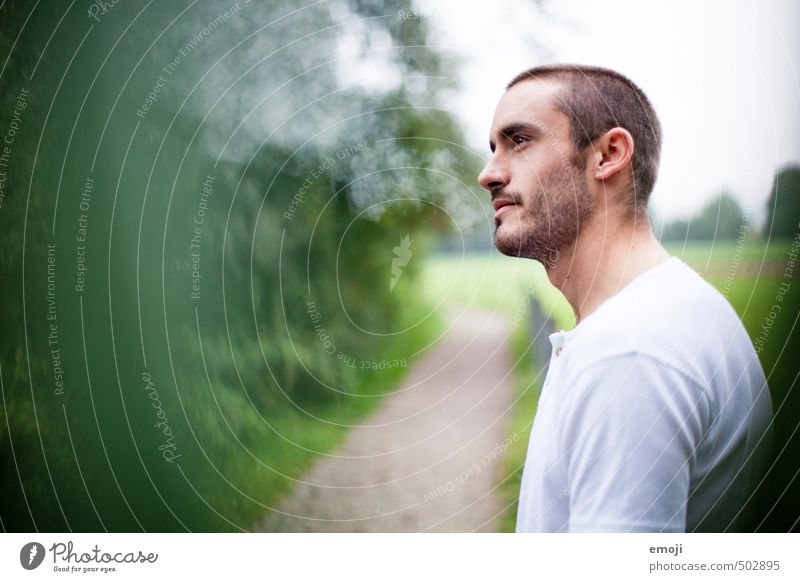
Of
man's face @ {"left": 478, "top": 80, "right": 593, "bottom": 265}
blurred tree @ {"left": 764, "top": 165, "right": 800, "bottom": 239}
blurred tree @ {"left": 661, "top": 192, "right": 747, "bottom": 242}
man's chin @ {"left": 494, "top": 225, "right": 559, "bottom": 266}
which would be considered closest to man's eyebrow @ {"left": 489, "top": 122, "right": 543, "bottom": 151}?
man's face @ {"left": 478, "top": 80, "right": 593, "bottom": 265}

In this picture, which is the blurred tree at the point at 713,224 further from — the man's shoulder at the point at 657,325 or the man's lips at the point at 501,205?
the man's lips at the point at 501,205

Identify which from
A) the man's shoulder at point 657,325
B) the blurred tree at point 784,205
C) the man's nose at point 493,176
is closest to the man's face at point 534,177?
the man's nose at point 493,176

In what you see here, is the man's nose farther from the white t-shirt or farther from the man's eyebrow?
the white t-shirt

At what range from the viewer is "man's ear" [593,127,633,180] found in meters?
1.00

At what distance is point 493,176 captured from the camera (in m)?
1.05

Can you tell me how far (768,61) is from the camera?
44.3 inches

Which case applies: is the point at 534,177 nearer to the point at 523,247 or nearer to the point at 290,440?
the point at 523,247

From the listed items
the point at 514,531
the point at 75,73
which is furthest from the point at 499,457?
the point at 75,73

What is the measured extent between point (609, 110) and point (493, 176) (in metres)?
0.19

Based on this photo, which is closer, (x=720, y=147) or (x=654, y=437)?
(x=654, y=437)

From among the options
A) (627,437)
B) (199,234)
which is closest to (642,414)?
(627,437)

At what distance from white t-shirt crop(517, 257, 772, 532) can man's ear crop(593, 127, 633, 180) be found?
0.16 m
